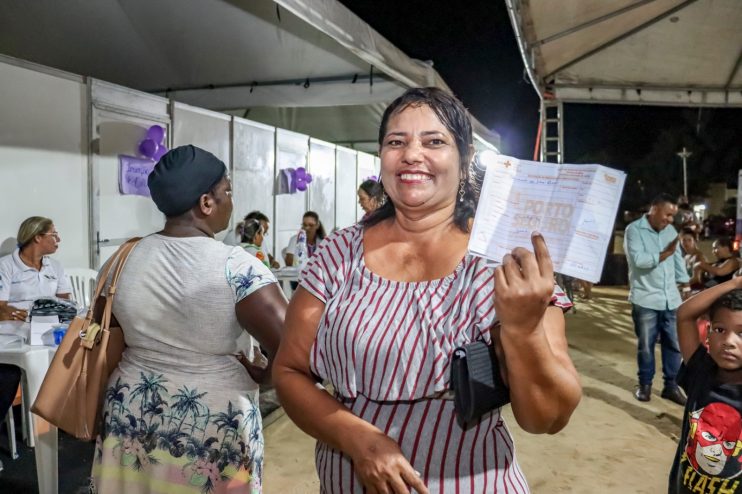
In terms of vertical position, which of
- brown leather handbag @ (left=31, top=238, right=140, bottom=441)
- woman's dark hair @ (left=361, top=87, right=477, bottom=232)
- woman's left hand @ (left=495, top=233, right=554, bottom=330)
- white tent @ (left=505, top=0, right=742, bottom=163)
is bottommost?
brown leather handbag @ (left=31, top=238, right=140, bottom=441)

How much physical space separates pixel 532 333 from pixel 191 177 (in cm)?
130

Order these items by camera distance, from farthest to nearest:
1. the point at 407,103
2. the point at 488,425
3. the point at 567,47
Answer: the point at 567,47
the point at 407,103
the point at 488,425

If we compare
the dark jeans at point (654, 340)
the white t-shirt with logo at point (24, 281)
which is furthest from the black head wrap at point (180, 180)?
the dark jeans at point (654, 340)

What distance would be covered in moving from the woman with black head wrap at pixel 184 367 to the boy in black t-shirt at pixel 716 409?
1594 mm

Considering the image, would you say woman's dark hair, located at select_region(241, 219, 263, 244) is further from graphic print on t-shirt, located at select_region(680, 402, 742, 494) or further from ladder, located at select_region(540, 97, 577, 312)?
graphic print on t-shirt, located at select_region(680, 402, 742, 494)

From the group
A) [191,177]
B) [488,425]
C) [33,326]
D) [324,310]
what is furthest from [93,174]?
[488,425]

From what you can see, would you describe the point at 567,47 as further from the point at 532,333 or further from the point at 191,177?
the point at 532,333

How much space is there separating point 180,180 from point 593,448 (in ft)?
11.3

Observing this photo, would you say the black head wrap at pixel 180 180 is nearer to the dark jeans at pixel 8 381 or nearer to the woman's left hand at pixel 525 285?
the woman's left hand at pixel 525 285

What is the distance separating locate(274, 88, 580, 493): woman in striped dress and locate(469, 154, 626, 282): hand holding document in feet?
0.13

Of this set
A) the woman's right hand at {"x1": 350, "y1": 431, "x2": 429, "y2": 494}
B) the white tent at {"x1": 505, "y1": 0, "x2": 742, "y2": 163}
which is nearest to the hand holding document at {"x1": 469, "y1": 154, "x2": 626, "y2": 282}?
the woman's right hand at {"x1": 350, "y1": 431, "x2": 429, "y2": 494}

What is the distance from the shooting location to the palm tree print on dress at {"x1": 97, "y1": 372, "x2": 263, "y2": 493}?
178 cm

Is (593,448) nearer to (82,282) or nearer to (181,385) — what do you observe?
(181,385)

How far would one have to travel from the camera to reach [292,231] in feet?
28.1
